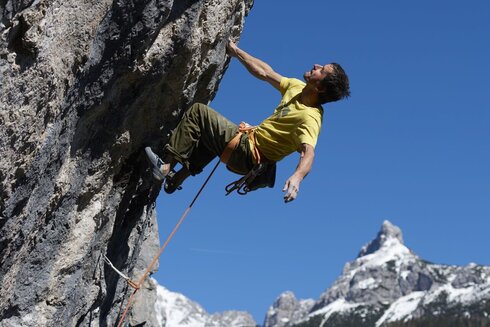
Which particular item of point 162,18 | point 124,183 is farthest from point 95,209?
point 162,18

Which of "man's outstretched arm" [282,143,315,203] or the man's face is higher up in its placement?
the man's face

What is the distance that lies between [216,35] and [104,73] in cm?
233

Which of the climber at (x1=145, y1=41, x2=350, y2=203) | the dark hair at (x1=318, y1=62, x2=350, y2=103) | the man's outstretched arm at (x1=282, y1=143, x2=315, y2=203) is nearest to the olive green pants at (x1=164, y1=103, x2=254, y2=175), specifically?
the climber at (x1=145, y1=41, x2=350, y2=203)

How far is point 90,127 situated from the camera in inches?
348

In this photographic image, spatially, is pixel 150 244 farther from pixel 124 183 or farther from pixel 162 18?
pixel 162 18

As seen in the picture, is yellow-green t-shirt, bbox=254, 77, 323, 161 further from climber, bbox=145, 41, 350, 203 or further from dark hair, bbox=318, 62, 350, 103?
dark hair, bbox=318, 62, 350, 103

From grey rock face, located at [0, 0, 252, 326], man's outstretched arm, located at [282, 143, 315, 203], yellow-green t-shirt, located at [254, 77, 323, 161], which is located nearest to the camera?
grey rock face, located at [0, 0, 252, 326]

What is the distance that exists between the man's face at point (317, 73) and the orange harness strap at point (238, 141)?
0.98 meters

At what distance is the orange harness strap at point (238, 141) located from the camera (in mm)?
10078

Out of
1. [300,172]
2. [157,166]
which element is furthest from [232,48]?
[300,172]

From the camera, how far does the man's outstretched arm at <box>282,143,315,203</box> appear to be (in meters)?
8.48

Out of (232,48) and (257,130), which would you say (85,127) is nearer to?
(257,130)

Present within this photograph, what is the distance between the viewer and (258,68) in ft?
36.0

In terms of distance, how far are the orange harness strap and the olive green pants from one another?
0.04m
